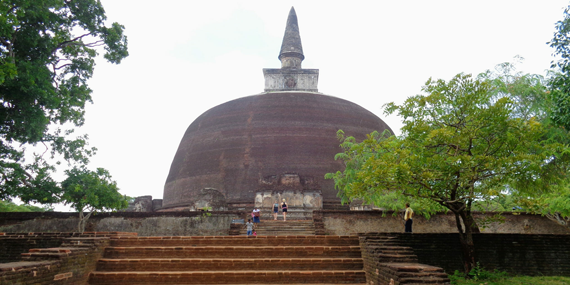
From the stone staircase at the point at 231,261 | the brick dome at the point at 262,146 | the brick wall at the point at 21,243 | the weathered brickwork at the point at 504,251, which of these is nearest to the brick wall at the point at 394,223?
the weathered brickwork at the point at 504,251

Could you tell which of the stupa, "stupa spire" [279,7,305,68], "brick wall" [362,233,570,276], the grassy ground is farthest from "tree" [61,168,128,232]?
"stupa spire" [279,7,305,68]

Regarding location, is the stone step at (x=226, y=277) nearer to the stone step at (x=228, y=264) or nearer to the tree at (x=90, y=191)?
the stone step at (x=228, y=264)

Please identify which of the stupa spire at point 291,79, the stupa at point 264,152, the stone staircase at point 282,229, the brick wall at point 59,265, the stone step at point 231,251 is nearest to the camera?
the brick wall at point 59,265

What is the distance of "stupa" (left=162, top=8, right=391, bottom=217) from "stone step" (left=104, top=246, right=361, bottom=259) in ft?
25.9

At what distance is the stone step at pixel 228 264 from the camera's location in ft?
22.9

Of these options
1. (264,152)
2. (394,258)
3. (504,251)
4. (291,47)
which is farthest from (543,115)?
(291,47)

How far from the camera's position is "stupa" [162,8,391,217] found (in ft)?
53.6

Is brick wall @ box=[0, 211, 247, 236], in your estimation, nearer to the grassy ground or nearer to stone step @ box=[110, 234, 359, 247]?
stone step @ box=[110, 234, 359, 247]

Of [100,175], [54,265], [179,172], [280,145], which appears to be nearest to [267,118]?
[280,145]

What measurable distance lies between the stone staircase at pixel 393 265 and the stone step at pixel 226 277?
482mm

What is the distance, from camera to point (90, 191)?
33.1 ft

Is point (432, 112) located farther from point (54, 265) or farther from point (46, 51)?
point (46, 51)

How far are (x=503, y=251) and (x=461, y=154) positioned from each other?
7.79 feet

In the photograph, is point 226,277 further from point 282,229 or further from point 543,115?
point 543,115
